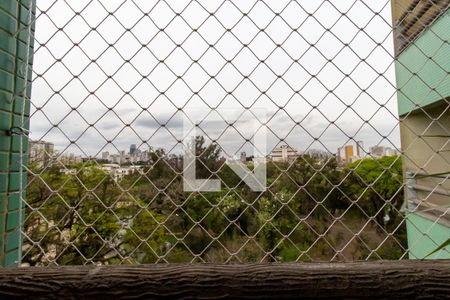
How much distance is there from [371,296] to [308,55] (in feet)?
1.78

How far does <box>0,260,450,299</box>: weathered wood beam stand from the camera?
1.47 ft

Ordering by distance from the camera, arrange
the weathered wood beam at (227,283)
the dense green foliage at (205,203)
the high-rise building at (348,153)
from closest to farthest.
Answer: the weathered wood beam at (227,283), the dense green foliage at (205,203), the high-rise building at (348,153)

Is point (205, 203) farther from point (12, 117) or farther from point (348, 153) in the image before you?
point (12, 117)

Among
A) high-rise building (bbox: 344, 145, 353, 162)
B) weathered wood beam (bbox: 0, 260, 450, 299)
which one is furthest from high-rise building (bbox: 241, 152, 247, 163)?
weathered wood beam (bbox: 0, 260, 450, 299)

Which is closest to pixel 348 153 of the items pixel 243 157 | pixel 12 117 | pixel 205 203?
pixel 243 157

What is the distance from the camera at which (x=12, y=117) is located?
0.56 metres

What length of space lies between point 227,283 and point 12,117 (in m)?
0.52

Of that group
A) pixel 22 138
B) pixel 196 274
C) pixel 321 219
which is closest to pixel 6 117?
pixel 22 138

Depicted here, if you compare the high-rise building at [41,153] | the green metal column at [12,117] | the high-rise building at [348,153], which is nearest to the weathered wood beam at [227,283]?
the green metal column at [12,117]

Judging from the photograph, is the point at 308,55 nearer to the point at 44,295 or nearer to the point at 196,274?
the point at 196,274

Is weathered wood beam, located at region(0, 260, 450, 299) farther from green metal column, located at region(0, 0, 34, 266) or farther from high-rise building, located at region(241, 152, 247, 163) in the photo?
high-rise building, located at region(241, 152, 247, 163)

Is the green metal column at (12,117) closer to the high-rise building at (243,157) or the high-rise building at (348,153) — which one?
the high-rise building at (243,157)

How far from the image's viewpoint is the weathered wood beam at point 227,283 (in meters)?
0.45

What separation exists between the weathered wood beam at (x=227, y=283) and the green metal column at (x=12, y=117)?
11 cm
